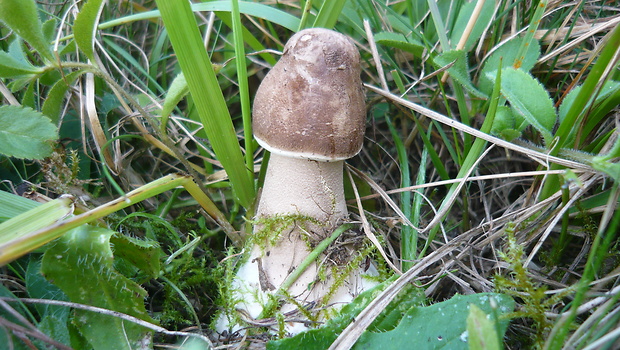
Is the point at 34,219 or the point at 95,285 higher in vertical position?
the point at 34,219

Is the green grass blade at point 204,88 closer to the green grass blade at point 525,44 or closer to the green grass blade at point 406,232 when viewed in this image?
the green grass blade at point 406,232

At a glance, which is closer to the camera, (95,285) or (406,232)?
(95,285)

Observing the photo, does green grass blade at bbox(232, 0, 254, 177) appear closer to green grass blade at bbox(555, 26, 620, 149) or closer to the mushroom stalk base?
the mushroom stalk base

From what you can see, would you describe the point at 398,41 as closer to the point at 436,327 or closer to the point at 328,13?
A: the point at 328,13

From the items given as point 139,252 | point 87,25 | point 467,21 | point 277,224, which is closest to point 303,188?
point 277,224

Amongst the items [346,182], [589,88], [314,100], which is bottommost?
[346,182]

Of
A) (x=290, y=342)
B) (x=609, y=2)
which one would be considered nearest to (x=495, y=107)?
(x=609, y=2)

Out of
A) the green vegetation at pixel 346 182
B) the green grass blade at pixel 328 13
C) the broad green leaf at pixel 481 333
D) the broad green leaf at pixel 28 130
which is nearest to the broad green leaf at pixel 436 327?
the green vegetation at pixel 346 182
